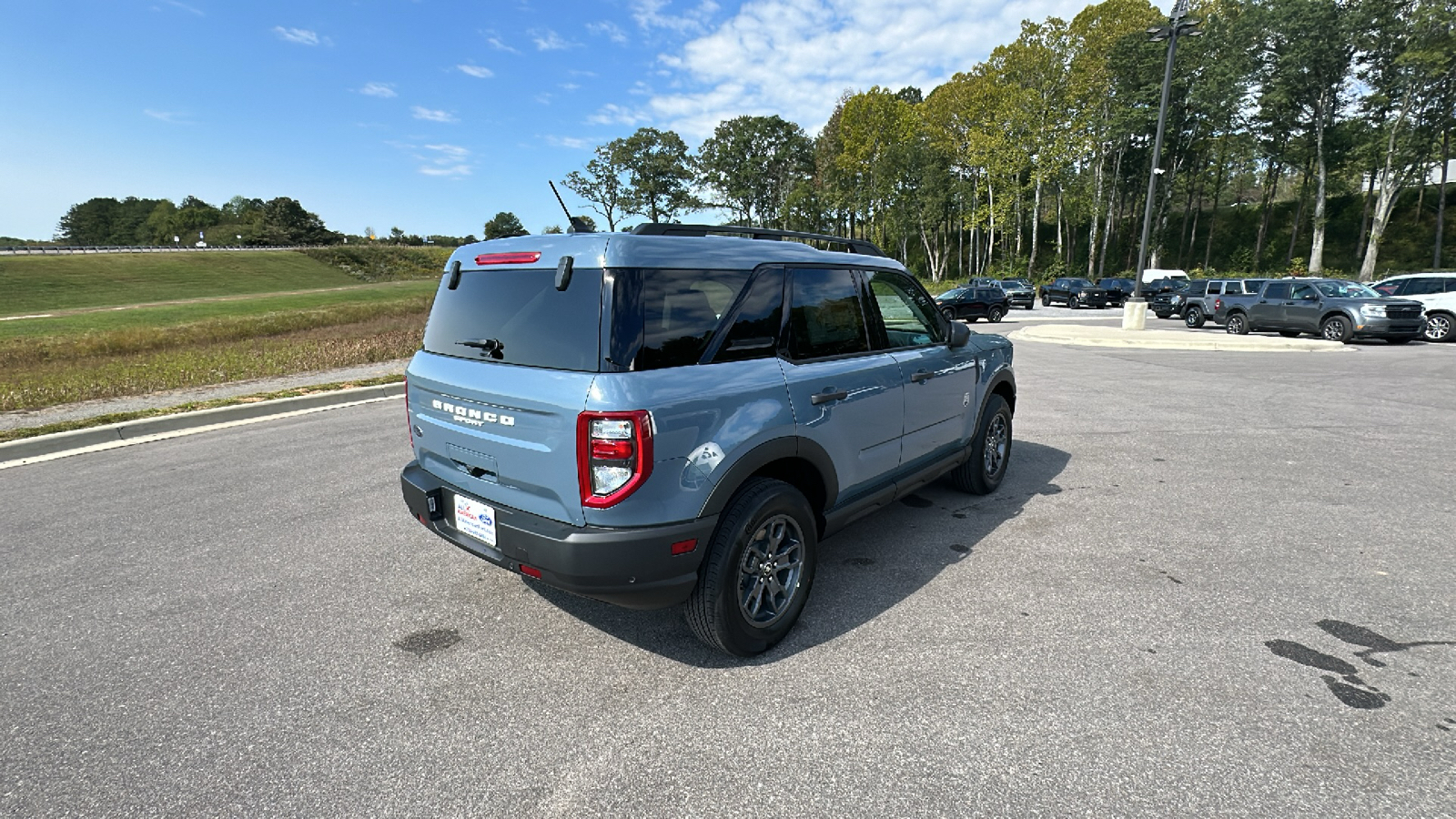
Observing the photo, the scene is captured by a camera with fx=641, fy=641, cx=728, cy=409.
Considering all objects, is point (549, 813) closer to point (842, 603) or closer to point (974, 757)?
point (974, 757)

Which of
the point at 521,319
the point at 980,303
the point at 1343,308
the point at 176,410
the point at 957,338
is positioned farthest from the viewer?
the point at 980,303

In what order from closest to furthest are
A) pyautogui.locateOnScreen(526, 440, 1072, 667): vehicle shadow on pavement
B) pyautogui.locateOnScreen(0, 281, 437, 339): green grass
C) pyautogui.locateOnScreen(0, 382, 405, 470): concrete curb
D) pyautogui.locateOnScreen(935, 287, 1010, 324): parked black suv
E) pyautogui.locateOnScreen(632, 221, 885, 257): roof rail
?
pyautogui.locateOnScreen(632, 221, 885, 257): roof rail, pyautogui.locateOnScreen(526, 440, 1072, 667): vehicle shadow on pavement, pyautogui.locateOnScreen(0, 382, 405, 470): concrete curb, pyautogui.locateOnScreen(0, 281, 437, 339): green grass, pyautogui.locateOnScreen(935, 287, 1010, 324): parked black suv

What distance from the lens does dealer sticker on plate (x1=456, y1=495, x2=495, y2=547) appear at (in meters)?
2.77

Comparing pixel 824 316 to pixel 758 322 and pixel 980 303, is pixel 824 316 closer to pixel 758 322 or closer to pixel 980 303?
pixel 758 322

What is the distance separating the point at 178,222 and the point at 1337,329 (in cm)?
15727

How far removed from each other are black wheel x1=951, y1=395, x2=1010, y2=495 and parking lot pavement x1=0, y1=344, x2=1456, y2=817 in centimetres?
17

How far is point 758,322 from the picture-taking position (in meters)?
2.95

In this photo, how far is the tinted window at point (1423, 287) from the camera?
605 inches

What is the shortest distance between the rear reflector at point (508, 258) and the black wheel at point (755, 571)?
1.35 meters

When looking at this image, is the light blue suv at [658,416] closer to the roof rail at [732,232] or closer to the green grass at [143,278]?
the roof rail at [732,232]

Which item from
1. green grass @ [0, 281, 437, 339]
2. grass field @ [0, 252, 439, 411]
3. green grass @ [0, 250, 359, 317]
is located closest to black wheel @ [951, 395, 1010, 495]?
grass field @ [0, 252, 439, 411]

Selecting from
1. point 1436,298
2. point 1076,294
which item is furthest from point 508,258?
point 1076,294

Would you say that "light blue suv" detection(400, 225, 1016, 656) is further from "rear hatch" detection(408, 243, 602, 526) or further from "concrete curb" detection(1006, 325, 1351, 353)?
"concrete curb" detection(1006, 325, 1351, 353)

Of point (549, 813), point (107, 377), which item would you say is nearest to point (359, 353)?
point (107, 377)
